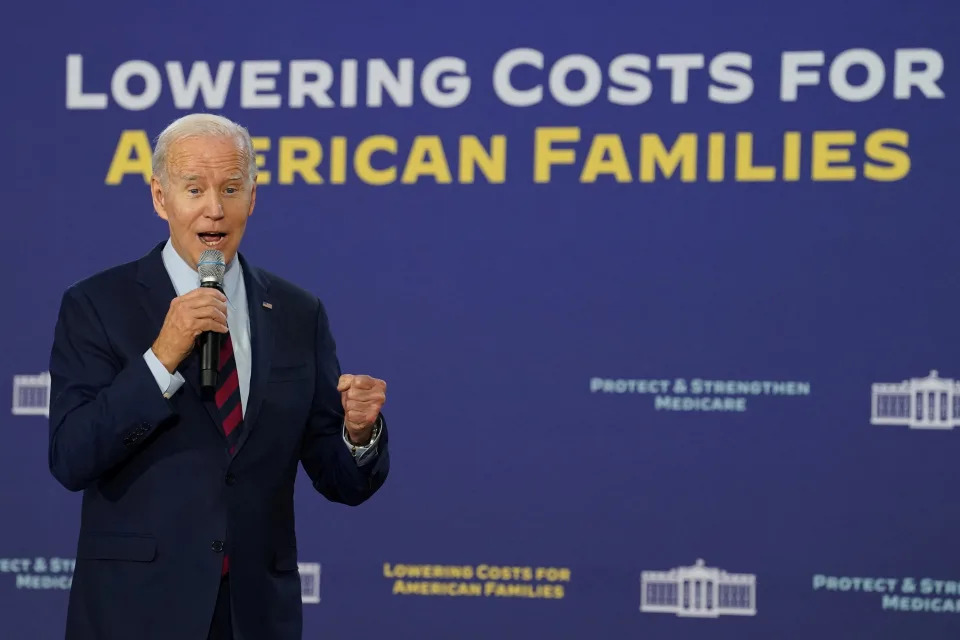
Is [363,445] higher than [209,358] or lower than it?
lower

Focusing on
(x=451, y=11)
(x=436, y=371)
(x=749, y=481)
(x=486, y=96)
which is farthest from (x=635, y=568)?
(x=451, y=11)

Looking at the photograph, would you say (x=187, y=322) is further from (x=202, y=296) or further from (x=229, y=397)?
(x=229, y=397)

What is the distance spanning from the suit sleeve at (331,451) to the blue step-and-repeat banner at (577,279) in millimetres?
1572

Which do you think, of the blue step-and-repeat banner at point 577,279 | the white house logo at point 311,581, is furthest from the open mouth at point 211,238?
the white house logo at point 311,581

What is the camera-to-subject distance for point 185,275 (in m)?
1.88

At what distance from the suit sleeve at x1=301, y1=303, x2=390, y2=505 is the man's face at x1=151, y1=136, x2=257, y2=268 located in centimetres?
28

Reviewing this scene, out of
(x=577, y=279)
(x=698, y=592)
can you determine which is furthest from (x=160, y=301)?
(x=698, y=592)

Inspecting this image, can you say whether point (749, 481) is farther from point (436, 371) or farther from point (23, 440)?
point (23, 440)

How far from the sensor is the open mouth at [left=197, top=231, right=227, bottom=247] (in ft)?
6.06

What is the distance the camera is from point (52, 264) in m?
3.80

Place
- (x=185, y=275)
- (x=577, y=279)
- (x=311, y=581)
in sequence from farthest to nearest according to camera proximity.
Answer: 1. (x=311, y=581)
2. (x=577, y=279)
3. (x=185, y=275)

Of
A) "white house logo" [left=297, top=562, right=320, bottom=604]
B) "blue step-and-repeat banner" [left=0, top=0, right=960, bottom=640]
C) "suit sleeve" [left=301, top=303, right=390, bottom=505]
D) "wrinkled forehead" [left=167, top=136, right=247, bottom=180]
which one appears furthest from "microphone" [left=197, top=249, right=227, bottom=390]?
"white house logo" [left=297, top=562, right=320, bottom=604]

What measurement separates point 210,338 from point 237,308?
0.22m

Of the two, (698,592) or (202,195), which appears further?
(698,592)
